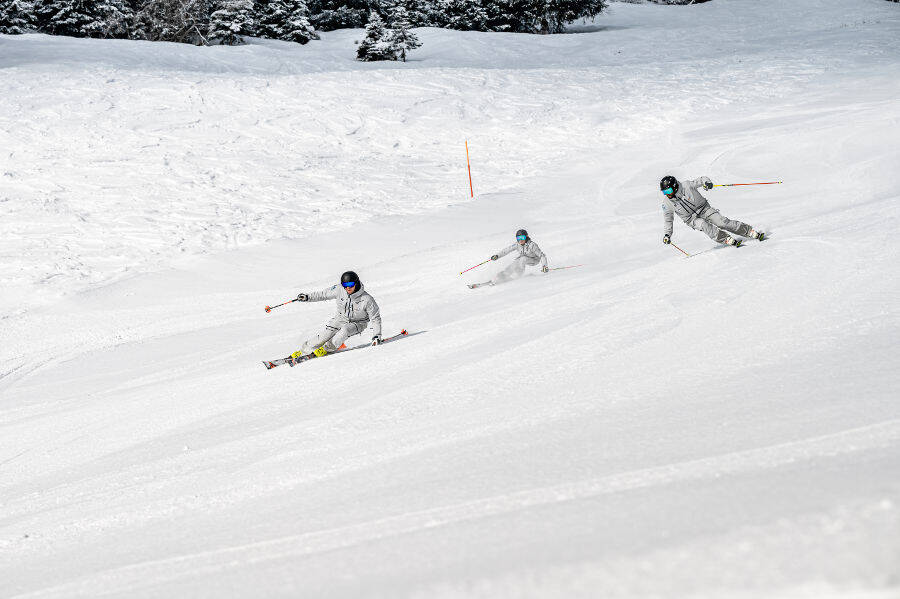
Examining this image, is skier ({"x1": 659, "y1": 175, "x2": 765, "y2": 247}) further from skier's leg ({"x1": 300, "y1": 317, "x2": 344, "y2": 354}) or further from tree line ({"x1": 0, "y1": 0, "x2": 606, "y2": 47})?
tree line ({"x1": 0, "y1": 0, "x2": 606, "y2": 47})

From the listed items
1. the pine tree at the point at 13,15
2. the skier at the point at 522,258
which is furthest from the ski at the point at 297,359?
the pine tree at the point at 13,15

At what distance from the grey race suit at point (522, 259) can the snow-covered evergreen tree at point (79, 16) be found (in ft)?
117

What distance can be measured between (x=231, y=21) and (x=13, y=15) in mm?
10726

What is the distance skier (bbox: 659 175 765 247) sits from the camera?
12.1m

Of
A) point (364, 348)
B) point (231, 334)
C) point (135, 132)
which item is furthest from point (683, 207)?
point (135, 132)

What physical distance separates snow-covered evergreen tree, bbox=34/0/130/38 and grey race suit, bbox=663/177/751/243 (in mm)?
37740

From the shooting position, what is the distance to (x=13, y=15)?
3897cm

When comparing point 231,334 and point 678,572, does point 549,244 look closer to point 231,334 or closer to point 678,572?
point 231,334

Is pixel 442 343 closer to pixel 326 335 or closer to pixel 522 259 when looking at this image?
pixel 326 335

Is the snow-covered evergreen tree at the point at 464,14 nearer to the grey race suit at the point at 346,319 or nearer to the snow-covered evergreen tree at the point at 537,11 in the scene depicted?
the snow-covered evergreen tree at the point at 537,11

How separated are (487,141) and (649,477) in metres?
21.2

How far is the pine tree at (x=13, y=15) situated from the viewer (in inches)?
1517

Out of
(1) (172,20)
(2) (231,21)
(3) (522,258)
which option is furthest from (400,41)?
(3) (522,258)

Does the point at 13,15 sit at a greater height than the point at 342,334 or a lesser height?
greater
